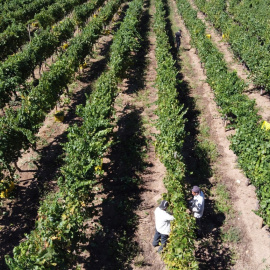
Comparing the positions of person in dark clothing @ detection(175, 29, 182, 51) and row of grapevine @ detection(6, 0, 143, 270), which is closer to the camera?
row of grapevine @ detection(6, 0, 143, 270)

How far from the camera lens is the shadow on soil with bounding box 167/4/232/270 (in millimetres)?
7508

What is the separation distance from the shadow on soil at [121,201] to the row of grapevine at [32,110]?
317 centimetres

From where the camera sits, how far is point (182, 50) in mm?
21031

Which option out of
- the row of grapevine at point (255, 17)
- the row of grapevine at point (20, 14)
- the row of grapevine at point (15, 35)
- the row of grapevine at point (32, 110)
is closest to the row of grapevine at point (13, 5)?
the row of grapevine at point (20, 14)

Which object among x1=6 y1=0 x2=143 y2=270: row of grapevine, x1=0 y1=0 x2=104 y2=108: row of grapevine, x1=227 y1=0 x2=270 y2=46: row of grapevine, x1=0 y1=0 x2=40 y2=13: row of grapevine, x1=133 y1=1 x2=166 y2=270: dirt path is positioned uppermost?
x1=0 y1=0 x2=40 y2=13: row of grapevine

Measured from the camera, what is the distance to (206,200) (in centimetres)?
912

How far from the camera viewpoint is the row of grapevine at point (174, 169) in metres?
6.16

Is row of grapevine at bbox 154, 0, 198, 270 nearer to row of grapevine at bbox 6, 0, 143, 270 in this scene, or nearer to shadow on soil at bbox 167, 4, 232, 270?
shadow on soil at bbox 167, 4, 232, 270

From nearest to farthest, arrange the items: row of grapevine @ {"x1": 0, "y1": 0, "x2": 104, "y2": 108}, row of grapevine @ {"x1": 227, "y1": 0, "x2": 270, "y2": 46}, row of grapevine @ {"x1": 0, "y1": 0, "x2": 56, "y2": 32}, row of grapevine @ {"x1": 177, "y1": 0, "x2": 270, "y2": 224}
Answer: row of grapevine @ {"x1": 177, "y1": 0, "x2": 270, "y2": 224}
row of grapevine @ {"x1": 0, "y1": 0, "x2": 104, "y2": 108}
row of grapevine @ {"x1": 227, "y1": 0, "x2": 270, "y2": 46}
row of grapevine @ {"x1": 0, "y1": 0, "x2": 56, "y2": 32}

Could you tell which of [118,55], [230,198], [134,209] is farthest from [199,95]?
[134,209]

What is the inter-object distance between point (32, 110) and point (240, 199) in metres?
8.28

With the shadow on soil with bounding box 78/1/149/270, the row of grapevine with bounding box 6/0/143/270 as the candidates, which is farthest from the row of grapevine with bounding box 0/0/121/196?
the shadow on soil with bounding box 78/1/149/270

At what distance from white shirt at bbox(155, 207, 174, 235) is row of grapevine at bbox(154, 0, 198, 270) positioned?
207 millimetres

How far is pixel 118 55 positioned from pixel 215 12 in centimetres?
1499
